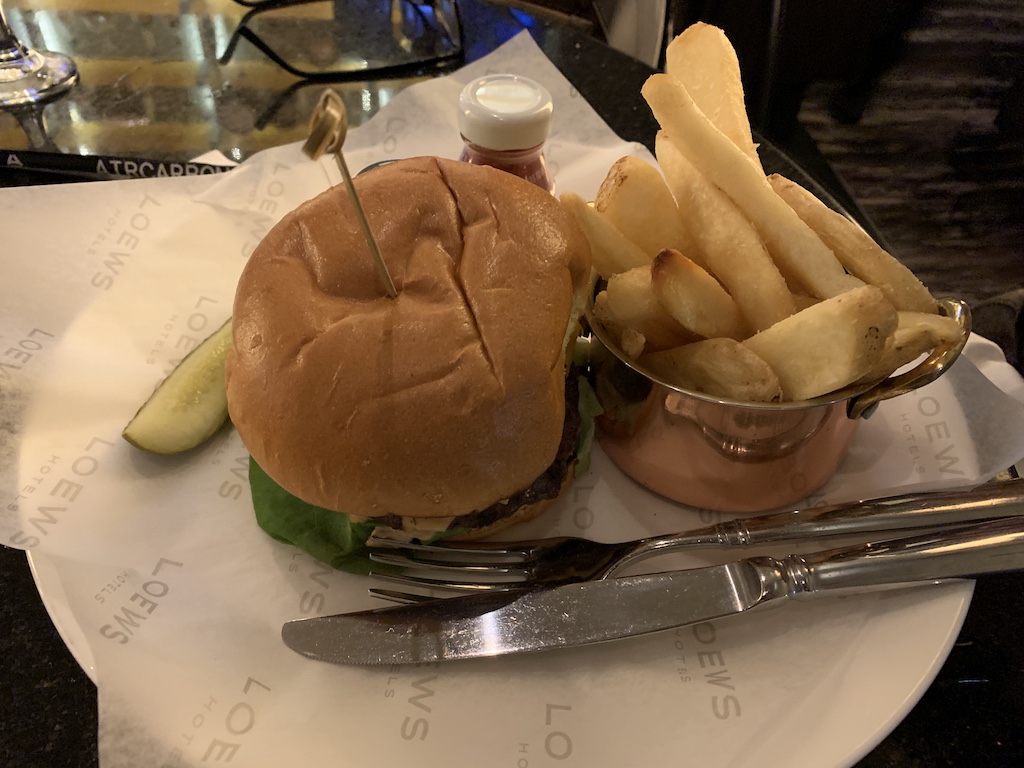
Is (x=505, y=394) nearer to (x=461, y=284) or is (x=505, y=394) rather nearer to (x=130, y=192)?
(x=461, y=284)

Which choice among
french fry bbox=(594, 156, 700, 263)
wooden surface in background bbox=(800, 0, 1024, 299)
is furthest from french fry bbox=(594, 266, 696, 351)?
wooden surface in background bbox=(800, 0, 1024, 299)

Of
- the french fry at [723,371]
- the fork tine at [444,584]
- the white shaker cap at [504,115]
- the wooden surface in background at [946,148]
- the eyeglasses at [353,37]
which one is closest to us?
the french fry at [723,371]

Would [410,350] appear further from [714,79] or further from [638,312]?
[714,79]

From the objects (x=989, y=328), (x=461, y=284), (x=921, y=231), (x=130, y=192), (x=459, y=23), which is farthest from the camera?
(x=921, y=231)

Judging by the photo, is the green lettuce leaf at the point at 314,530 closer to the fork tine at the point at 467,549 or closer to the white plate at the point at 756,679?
the fork tine at the point at 467,549

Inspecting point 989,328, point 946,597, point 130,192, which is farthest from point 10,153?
point 989,328

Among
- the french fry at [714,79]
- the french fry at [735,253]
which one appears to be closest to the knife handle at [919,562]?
the french fry at [735,253]

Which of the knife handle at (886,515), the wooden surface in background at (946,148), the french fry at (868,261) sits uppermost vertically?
the french fry at (868,261)
